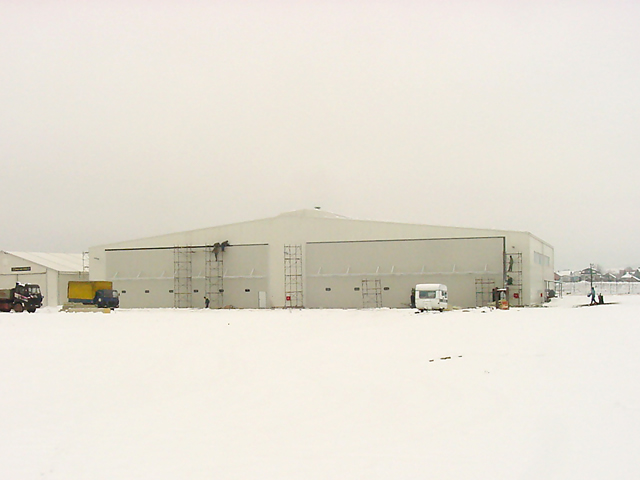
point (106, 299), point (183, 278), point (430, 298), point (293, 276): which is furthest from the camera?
point (183, 278)

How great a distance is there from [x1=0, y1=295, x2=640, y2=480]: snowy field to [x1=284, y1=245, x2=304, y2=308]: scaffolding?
28.1 meters

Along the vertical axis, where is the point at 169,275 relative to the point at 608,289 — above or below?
above

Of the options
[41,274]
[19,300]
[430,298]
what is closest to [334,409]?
[430,298]

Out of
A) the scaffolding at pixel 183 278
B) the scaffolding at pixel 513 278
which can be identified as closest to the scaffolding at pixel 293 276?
the scaffolding at pixel 183 278

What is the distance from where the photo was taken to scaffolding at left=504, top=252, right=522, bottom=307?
44.9 m

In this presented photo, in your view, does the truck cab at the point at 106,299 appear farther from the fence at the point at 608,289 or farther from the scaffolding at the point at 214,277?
the fence at the point at 608,289

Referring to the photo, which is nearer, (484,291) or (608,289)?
(484,291)

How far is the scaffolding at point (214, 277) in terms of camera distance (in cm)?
5166

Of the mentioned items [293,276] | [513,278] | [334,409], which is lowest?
[334,409]

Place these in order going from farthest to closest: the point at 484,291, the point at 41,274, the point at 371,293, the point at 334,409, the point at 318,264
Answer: the point at 41,274 → the point at 318,264 → the point at 371,293 → the point at 484,291 → the point at 334,409

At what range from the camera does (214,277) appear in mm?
51844

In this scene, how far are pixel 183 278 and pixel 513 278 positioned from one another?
2671 cm

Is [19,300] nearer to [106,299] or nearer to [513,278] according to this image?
[106,299]

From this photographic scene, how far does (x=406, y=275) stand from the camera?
154 ft
